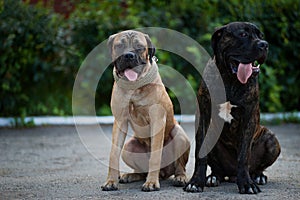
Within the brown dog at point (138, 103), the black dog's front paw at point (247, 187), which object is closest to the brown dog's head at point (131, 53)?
the brown dog at point (138, 103)

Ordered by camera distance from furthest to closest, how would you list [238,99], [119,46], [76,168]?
[76,168]
[119,46]
[238,99]

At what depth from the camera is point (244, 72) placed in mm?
4742

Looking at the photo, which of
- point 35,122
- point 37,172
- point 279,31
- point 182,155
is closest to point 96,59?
point 35,122

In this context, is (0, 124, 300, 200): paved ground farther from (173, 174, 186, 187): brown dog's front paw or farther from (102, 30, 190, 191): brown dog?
(102, 30, 190, 191): brown dog

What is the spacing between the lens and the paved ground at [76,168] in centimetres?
470

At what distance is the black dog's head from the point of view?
15.4 feet

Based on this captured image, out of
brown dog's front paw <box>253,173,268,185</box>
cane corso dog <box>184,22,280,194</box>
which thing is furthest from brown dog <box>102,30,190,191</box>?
brown dog's front paw <box>253,173,268,185</box>

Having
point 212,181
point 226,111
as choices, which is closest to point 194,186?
point 212,181

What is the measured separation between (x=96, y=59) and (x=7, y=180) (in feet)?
14.9

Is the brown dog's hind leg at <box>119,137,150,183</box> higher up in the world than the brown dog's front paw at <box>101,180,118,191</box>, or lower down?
higher up

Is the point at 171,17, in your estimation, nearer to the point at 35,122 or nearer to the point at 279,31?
the point at 279,31

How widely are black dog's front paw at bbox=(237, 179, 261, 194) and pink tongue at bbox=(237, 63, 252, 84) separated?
0.83 meters

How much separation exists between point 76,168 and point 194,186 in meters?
1.83

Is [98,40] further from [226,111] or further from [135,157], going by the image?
[226,111]
